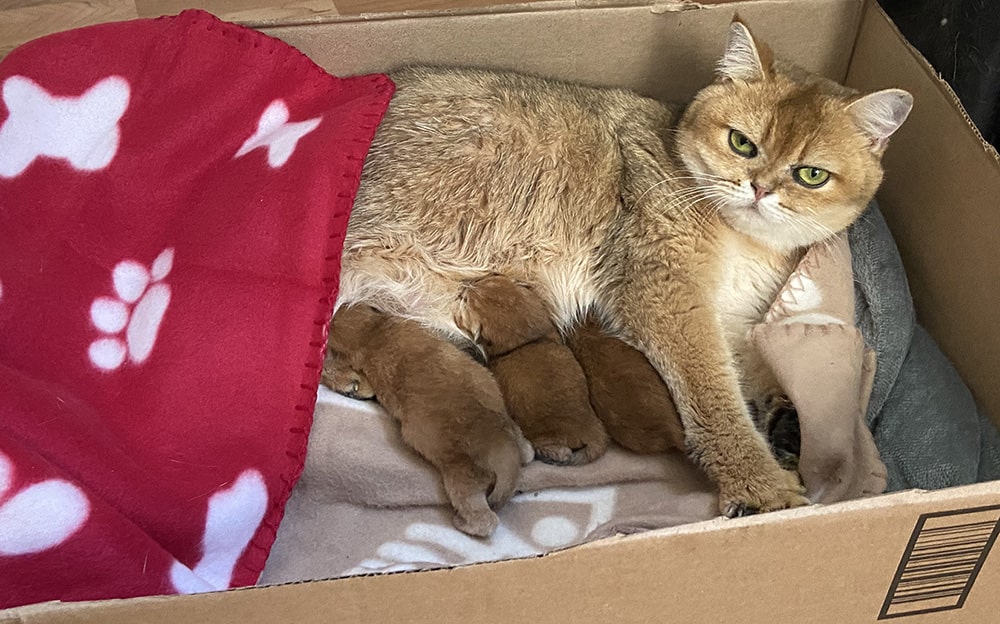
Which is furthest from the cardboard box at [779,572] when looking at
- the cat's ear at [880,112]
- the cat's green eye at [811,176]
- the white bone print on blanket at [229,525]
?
the white bone print on blanket at [229,525]

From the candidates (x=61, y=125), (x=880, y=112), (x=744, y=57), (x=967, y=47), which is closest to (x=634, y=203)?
(x=744, y=57)

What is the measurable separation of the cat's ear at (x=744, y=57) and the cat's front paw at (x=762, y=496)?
71 centimetres

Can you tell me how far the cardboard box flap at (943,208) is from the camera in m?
1.36

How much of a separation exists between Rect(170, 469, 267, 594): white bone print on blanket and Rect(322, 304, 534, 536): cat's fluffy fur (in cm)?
27

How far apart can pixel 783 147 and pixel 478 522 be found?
2.69 ft

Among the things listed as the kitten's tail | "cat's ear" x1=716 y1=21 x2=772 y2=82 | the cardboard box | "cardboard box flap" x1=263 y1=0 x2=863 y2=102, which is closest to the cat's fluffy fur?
the kitten's tail

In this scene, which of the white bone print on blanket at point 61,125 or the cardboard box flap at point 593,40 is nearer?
the white bone print on blanket at point 61,125

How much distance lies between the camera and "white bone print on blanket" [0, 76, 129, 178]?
1.50 metres

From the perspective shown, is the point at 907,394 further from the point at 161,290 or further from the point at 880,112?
the point at 161,290

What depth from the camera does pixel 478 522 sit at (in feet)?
4.31

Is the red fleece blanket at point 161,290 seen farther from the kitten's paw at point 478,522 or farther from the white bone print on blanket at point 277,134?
the kitten's paw at point 478,522

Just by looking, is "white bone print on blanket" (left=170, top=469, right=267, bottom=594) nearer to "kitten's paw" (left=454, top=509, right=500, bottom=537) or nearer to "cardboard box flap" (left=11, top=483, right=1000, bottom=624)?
"kitten's paw" (left=454, top=509, right=500, bottom=537)

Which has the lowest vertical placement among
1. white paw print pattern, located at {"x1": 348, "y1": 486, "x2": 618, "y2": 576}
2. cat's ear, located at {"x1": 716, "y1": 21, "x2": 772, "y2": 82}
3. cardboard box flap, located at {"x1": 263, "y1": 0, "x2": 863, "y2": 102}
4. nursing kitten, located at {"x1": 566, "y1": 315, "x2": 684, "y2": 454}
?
white paw print pattern, located at {"x1": 348, "y1": 486, "x2": 618, "y2": 576}

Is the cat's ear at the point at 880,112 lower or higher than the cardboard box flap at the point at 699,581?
higher
